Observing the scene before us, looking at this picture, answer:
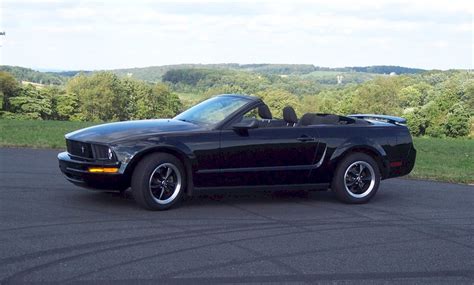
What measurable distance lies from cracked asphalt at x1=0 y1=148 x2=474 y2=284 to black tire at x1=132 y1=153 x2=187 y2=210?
144 mm

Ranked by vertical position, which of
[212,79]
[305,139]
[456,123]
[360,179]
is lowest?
[456,123]

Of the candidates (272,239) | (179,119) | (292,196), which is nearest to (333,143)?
(292,196)

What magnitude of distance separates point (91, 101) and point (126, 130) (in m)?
46.8

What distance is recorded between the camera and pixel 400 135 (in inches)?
370

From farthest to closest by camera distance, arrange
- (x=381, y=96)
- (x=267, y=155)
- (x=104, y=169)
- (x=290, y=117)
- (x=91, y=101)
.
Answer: (x=381, y=96), (x=91, y=101), (x=290, y=117), (x=267, y=155), (x=104, y=169)

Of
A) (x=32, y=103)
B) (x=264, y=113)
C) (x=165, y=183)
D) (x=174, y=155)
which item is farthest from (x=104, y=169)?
(x=32, y=103)

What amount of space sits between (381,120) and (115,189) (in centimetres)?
401

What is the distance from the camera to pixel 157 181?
25.9ft

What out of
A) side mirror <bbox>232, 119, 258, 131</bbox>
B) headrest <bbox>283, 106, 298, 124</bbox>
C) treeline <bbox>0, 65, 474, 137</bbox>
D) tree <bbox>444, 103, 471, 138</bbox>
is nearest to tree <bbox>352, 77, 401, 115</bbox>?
treeline <bbox>0, 65, 474, 137</bbox>

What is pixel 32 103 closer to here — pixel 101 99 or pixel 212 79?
pixel 101 99

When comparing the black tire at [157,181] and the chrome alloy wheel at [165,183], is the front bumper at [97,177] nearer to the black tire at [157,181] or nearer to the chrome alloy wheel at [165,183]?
the black tire at [157,181]

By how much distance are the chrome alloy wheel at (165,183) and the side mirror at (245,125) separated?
890 millimetres

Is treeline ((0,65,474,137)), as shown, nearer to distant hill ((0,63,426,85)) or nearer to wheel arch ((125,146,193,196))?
distant hill ((0,63,426,85))

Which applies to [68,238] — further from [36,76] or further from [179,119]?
[36,76]
